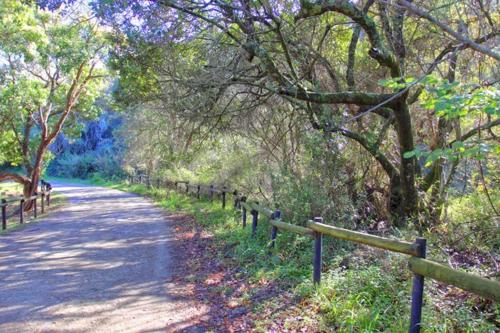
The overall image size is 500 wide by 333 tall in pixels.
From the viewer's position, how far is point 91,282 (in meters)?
7.43

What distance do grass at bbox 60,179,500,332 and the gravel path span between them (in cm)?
135

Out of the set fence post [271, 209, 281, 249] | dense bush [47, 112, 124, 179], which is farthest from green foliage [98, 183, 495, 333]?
dense bush [47, 112, 124, 179]

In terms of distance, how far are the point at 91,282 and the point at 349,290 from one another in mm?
4303

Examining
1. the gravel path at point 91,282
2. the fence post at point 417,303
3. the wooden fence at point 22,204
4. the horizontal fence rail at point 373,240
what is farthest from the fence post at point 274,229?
the wooden fence at point 22,204

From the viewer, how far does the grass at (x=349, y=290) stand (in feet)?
15.5

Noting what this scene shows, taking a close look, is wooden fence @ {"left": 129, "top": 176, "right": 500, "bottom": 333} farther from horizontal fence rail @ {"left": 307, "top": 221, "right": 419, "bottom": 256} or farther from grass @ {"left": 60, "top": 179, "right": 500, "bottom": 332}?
grass @ {"left": 60, "top": 179, "right": 500, "bottom": 332}

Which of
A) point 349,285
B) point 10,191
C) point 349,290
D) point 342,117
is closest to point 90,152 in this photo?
point 10,191

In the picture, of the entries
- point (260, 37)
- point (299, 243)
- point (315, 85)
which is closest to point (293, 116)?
point (315, 85)

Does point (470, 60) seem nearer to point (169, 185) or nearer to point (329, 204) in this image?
point (329, 204)

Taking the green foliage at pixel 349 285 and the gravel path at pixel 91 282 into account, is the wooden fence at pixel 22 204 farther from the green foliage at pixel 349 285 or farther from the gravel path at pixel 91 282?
the green foliage at pixel 349 285

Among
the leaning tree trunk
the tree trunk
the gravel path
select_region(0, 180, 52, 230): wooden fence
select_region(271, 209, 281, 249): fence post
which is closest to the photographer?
the gravel path

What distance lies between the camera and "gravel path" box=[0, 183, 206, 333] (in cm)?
559

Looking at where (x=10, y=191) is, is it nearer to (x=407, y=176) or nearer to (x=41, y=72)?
(x=41, y=72)

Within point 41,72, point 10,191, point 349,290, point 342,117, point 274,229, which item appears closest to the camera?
point 349,290
